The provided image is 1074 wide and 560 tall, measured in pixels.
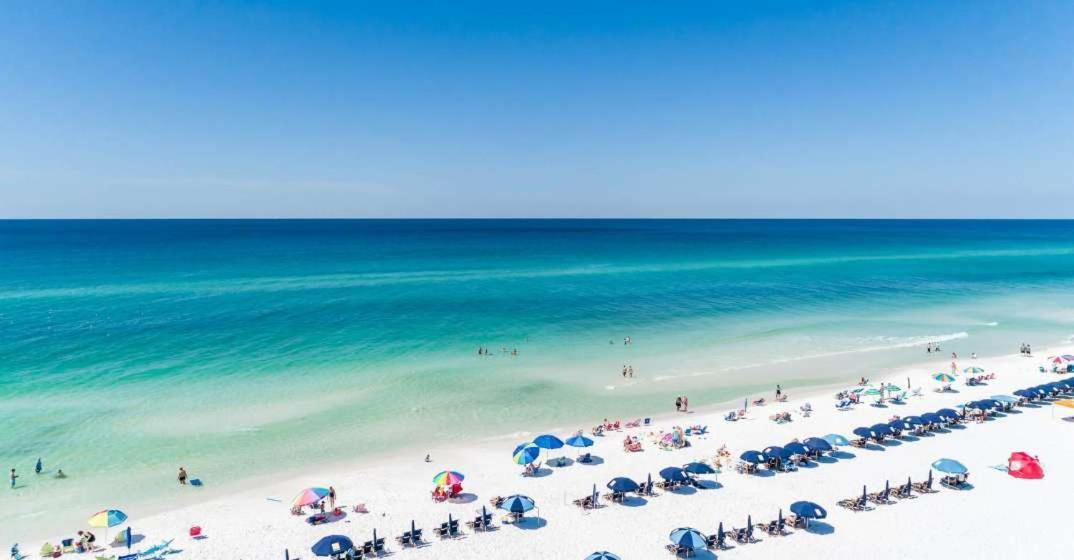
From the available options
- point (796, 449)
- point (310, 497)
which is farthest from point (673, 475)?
point (310, 497)

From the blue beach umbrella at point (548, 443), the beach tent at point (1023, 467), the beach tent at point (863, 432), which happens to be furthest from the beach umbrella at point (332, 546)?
the beach tent at point (1023, 467)

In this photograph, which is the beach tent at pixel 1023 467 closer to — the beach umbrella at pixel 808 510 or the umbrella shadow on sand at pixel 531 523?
the beach umbrella at pixel 808 510

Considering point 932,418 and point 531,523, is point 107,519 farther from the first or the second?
point 932,418

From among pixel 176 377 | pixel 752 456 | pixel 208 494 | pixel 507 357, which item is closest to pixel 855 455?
pixel 752 456

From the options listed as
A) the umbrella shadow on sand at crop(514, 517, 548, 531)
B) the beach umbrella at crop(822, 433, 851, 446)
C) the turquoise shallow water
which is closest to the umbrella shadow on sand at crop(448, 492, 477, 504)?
the umbrella shadow on sand at crop(514, 517, 548, 531)

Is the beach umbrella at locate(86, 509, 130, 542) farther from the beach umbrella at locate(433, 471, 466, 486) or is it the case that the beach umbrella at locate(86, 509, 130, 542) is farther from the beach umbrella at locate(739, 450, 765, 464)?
the beach umbrella at locate(739, 450, 765, 464)

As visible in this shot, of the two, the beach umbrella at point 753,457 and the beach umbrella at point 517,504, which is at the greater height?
the beach umbrella at point 753,457
